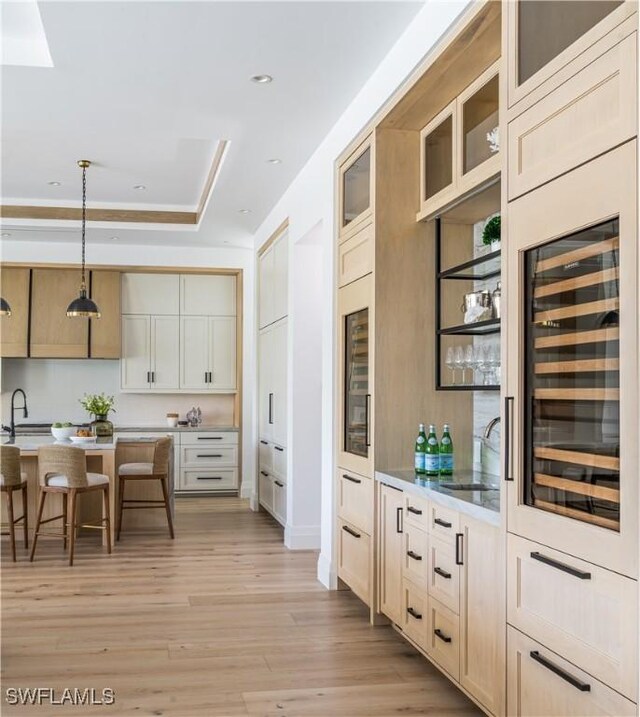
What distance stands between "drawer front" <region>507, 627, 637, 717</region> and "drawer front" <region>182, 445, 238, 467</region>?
6938 mm

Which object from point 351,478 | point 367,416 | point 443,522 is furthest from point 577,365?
point 351,478

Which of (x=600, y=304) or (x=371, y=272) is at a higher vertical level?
(x=371, y=272)

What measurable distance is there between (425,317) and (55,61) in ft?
7.45

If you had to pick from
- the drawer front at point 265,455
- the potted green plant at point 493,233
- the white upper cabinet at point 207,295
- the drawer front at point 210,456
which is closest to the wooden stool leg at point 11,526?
the drawer front at point 265,455

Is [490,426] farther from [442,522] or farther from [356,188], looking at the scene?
[356,188]

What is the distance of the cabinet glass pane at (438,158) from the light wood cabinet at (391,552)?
1530mm

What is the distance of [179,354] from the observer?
9.66 metres

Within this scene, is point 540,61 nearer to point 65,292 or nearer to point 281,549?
point 281,549

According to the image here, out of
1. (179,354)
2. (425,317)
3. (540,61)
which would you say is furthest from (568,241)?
(179,354)

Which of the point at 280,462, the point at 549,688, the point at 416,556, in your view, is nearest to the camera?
the point at 549,688

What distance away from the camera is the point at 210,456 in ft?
31.2

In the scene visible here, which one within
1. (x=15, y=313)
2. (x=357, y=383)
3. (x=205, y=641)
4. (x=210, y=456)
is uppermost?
(x=15, y=313)

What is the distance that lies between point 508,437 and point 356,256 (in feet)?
7.22

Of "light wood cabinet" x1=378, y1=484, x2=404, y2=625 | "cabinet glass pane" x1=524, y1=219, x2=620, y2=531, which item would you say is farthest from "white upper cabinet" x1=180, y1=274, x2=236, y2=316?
"cabinet glass pane" x1=524, y1=219, x2=620, y2=531
